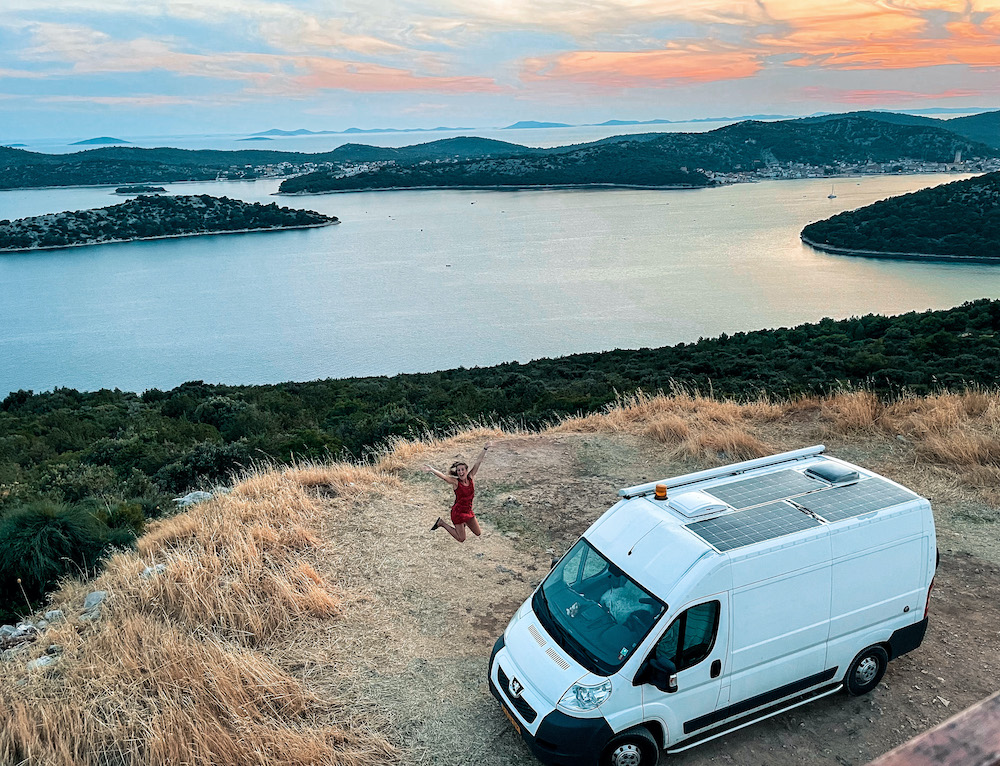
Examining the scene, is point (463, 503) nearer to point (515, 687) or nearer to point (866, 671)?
point (515, 687)

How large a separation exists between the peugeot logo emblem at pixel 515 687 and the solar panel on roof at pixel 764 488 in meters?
1.95

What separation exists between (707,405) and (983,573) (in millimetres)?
5628

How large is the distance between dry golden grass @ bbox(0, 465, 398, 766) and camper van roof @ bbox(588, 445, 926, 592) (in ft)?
7.52

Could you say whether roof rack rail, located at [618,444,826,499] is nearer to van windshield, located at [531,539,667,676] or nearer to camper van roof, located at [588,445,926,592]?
camper van roof, located at [588,445,926,592]

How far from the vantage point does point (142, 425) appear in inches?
728

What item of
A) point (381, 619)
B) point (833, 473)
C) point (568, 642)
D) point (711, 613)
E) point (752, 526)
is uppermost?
point (833, 473)

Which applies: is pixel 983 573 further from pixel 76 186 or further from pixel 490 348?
pixel 76 186

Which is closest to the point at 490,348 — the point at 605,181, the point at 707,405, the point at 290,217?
the point at 707,405

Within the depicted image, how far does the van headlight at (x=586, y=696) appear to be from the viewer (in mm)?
4113

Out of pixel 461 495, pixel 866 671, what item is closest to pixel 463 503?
pixel 461 495

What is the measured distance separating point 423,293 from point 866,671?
6536 cm

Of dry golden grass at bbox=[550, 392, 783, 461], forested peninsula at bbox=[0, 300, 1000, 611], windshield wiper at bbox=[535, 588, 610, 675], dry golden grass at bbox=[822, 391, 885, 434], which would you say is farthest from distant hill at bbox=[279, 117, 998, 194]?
windshield wiper at bbox=[535, 588, 610, 675]

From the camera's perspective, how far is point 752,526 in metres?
4.61

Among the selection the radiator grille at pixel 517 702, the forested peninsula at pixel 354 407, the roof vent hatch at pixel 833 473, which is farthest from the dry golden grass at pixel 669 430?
the radiator grille at pixel 517 702
